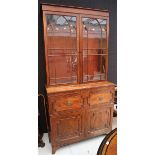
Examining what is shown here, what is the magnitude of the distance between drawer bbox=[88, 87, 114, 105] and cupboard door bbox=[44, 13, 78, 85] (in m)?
0.39

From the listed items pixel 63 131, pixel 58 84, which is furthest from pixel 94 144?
pixel 58 84

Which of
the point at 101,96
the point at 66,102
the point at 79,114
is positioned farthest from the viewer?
the point at 101,96

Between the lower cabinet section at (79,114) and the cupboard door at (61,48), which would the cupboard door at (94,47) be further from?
the lower cabinet section at (79,114)

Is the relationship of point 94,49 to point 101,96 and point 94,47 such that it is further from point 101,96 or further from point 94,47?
point 101,96

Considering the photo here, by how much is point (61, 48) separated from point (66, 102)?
2.89 ft

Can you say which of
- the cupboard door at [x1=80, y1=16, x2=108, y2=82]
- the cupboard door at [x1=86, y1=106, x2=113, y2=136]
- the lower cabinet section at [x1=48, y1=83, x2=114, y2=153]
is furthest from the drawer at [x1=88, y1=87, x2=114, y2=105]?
the cupboard door at [x1=80, y1=16, x2=108, y2=82]

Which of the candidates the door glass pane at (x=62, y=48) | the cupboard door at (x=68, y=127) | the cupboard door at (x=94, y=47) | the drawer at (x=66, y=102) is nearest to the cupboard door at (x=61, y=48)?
the door glass pane at (x=62, y=48)

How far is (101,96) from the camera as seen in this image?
2463 mm

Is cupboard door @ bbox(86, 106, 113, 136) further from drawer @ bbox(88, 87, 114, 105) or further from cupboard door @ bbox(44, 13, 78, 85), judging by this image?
cupboard door @ bbox(44, 13, 78, 85)

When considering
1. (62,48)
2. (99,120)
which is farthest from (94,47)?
(99,120)

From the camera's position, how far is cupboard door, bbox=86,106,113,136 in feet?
7.92

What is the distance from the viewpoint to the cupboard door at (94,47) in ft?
8.05
